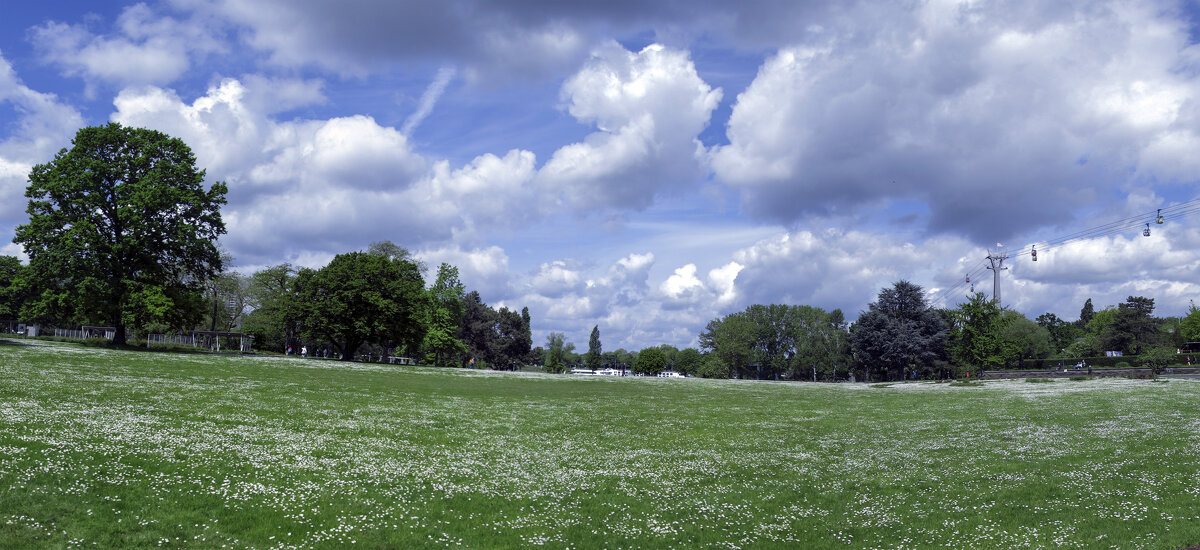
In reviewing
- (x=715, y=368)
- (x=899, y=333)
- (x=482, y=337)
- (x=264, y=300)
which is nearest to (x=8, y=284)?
(x=264, y=300)

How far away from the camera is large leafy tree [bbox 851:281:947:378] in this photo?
126 m

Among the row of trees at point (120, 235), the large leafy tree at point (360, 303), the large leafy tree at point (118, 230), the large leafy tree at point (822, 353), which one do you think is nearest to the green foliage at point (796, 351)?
the large leafy tree at point (822, 353)

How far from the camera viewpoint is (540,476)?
2222 centimetres

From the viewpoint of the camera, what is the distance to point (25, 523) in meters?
13.9

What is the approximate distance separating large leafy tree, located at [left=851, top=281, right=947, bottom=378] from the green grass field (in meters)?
93.3

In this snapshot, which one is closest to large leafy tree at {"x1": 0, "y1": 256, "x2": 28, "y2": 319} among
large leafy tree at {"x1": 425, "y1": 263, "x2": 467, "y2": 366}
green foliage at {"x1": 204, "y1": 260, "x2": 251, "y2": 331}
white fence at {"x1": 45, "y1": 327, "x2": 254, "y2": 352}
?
white fence at {"x1": 45, "y1": 327, "x2": 254, "y2": 352}

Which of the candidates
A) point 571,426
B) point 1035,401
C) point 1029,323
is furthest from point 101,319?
point 1029,323

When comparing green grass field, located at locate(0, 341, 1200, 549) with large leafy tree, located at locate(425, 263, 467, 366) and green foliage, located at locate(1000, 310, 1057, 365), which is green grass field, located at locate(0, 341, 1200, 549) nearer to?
large leafy tree, located at locate(425, 263, 467, 366)

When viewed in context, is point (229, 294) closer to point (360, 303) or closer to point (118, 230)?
point (360, 303)

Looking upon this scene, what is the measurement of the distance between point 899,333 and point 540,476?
401ft

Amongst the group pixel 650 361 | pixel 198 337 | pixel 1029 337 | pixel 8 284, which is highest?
pixel 8 284

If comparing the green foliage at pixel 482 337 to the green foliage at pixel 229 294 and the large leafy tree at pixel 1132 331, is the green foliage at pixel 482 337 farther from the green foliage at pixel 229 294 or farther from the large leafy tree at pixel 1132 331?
the large leafy tree at pixel 1132 331

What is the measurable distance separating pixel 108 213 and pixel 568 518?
75.7 metres

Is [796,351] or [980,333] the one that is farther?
[796,351]
